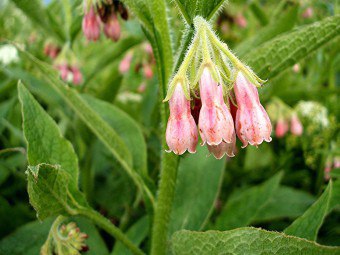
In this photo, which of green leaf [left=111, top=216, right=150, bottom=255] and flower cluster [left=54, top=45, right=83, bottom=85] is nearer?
green leaf [left=111, top=216, right=150, bottom=255]

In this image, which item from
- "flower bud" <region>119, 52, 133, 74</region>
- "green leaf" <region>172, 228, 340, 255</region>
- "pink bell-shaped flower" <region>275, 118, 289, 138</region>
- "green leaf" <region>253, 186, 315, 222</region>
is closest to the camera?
"green leaf" <region>172, 228, 340, 255</region>

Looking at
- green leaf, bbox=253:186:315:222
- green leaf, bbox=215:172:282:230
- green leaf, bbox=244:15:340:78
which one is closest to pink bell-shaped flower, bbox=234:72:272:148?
green leaf, bbox=244:15:340:78

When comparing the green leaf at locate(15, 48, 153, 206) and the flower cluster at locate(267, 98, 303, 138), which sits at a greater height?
the green leaf at locate(15, 48, 153, 206)

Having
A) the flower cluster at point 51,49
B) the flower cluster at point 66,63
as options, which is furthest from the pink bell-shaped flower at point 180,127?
the flower cluster at point 51,49

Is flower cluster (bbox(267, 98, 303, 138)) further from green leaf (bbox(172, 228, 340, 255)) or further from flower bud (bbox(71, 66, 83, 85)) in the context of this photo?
green leaf (bbox(172, 228, 340, 255))

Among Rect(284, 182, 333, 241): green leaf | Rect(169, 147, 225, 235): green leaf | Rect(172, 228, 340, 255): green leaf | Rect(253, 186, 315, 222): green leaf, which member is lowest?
Rect(253, 186, 315, 222): green leaf

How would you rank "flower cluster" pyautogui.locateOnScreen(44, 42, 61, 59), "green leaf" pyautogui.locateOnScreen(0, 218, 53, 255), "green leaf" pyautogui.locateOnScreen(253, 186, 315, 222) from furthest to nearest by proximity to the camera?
"flower cluster" pyautogui.locateOnScreen(44, 42, 61, 59) < "green leaf" pyautogui.locateOnScreen(253, 186, 315, 222) < "green leaf" pyautogui.locateOnScreen(0, 218, 53, 255)

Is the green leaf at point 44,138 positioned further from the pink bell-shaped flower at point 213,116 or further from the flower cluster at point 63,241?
the pink bell-shaped flower at point 213,116

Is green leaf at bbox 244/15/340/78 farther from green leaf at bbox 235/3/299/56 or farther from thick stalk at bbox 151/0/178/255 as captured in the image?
green leaf at bbox 235/3/299/56
